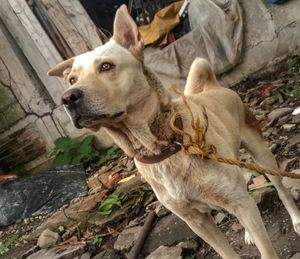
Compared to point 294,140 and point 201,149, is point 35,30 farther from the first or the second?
point 201,149

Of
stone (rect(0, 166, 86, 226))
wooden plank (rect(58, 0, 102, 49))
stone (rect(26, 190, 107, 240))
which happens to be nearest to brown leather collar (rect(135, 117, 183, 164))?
stone (rect(26, 190, 107, 240))

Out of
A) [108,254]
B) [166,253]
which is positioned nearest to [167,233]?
[166,253]

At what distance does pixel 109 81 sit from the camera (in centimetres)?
254

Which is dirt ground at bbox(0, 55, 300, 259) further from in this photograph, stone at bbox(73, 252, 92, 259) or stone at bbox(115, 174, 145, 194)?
stone at bbox(115, 174, 145, 194)

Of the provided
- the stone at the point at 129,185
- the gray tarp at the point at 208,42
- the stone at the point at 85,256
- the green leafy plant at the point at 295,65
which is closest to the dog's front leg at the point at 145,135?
the stone at the point at 85,256

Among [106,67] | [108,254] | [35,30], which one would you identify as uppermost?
[35,30]

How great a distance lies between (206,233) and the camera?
2928 mm

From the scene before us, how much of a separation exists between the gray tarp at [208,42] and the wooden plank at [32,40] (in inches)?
59.8

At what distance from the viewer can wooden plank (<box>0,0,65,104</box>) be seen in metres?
7.15

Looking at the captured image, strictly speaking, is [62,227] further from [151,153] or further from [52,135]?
[151,153]

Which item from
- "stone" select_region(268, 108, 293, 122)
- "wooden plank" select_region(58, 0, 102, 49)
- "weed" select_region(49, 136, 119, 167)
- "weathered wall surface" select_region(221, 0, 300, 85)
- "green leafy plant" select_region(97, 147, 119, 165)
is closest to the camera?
"stone" select_region(268, 108, 293, 122)

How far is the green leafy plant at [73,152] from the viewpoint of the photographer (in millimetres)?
7148

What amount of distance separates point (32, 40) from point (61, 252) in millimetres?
3755

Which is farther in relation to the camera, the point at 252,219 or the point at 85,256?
the point at 85,256
